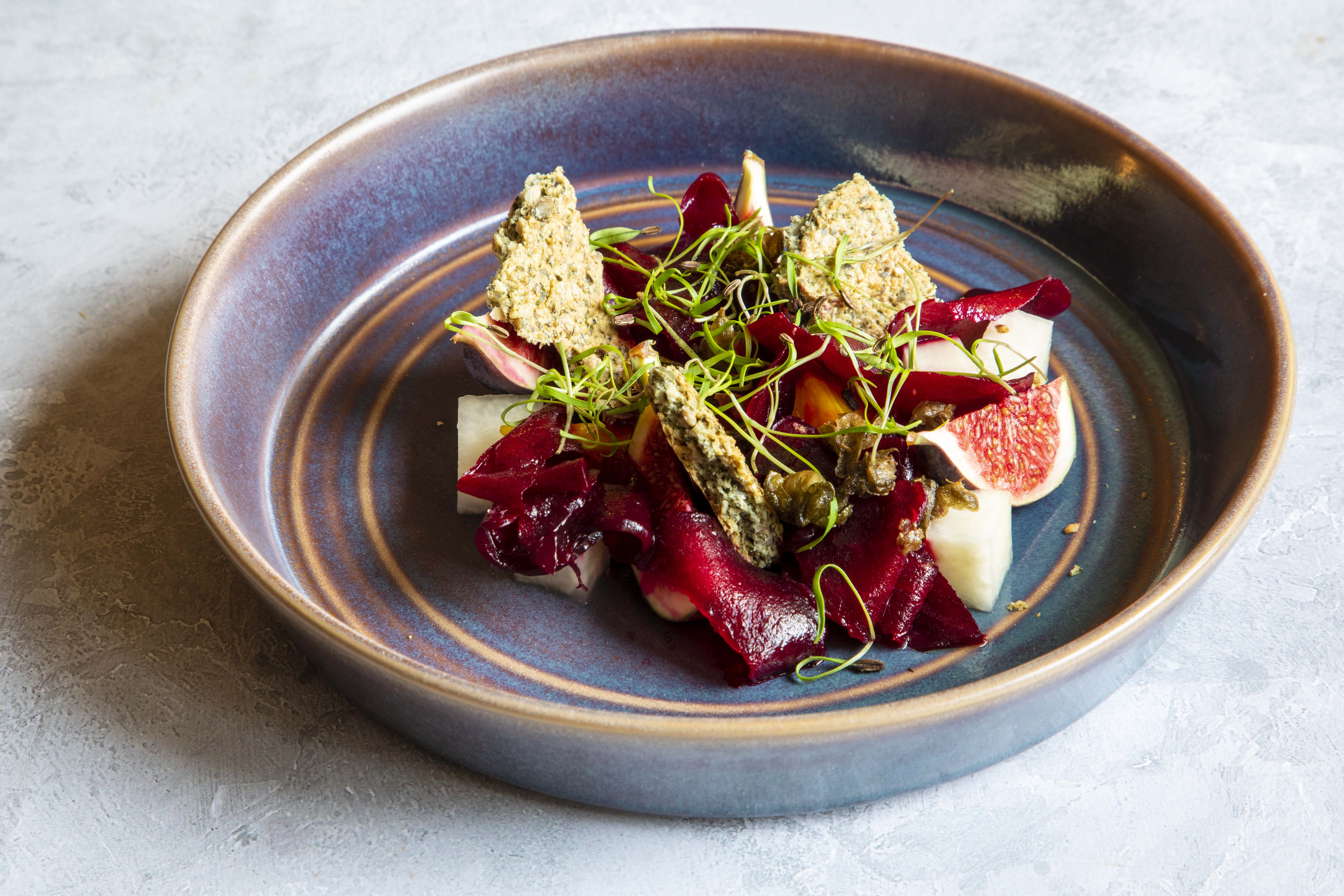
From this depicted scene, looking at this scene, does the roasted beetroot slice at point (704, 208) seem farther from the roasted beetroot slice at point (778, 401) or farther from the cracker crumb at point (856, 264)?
the roasted beetroot slice at point (778, 401)

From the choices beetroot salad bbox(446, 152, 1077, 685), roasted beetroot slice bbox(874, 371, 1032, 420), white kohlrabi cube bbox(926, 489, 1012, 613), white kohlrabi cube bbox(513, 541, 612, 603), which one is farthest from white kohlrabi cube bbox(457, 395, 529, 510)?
white kohlrabi cube bbox(926, 489, 1012, 613)

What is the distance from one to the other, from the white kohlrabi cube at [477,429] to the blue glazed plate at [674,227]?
0.06 meters

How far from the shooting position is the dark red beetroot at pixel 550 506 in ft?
7.82

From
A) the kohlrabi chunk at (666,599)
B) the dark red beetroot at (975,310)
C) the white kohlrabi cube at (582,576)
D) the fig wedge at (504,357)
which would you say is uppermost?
the dark red beetroot at (975,310)

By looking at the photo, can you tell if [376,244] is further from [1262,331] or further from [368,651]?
[1262,331]

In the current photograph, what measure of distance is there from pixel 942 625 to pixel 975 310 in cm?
86

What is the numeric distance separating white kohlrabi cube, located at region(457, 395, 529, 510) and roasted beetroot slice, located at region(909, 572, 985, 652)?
101 centimetres

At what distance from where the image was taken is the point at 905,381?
8.25ft

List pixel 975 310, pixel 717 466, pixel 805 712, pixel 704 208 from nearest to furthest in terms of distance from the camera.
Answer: pixel 805 712, pixel 717 466, pixel 975 310, pixel 704 208

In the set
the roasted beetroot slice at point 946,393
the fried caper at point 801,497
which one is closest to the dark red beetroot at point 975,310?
the roasted beetroot slice at point 946,393

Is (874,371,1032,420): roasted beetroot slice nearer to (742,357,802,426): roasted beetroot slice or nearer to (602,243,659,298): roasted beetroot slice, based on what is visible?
(742,357,802,426): roasted beetroot slice

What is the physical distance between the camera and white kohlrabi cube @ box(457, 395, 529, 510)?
2.66 m

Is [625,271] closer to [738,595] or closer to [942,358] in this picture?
[942,358]

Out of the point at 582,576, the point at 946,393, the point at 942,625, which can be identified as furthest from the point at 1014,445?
the point at 582,576
